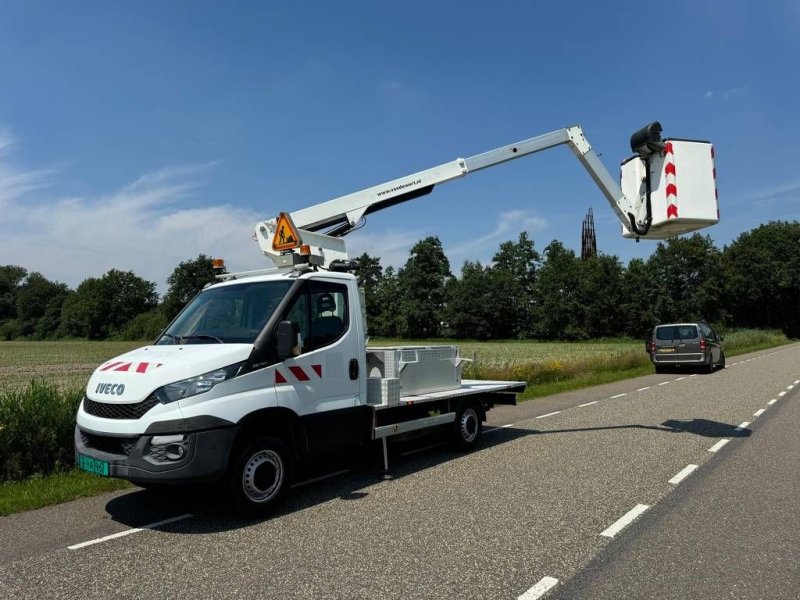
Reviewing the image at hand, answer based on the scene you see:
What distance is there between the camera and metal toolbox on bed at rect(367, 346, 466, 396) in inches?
282

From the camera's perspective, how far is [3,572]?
420cm

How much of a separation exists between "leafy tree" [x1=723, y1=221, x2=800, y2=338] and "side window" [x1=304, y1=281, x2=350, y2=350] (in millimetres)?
88861

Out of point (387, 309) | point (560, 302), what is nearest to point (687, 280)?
point (560, 302)

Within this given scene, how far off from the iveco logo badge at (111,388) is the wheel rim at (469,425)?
4673 mm

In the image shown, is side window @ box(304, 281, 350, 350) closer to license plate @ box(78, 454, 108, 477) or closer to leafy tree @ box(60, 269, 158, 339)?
license plate @ box(78, 454, 108, 477)

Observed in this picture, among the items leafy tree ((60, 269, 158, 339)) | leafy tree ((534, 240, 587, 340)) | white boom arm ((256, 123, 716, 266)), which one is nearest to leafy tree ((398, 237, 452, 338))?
leafy tree ((534, 240, 587, 340))

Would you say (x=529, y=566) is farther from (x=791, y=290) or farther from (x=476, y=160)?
(x=791, y=290)

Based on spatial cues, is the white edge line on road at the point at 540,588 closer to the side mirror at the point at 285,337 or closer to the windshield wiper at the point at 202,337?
the side mirror at the point at 285,337

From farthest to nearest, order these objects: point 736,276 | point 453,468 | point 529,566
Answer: point 736,276 < point 453,468 < point 529,566

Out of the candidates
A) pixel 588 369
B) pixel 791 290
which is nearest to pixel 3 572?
pixel 588 369

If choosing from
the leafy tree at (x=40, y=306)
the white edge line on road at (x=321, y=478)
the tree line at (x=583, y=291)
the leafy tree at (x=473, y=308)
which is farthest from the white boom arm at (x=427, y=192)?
the leafy tree at (x=40, y=306)

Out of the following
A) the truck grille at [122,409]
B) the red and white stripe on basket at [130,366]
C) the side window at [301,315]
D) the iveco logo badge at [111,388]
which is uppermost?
the side window at [301,315]

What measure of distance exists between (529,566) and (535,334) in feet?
272

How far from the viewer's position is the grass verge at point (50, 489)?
5.92m
